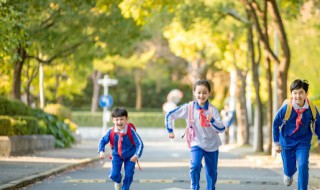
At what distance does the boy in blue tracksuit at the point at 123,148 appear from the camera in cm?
1284

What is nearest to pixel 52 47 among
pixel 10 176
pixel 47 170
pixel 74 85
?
pixel 47 170

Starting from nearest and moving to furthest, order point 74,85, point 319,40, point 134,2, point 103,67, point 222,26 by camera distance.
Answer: point 134,2 → point 222,26 → point 319,40 → point 74,85 → point 103,67

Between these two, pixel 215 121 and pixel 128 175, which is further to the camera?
pixel 128 175

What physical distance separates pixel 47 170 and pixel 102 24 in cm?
1531

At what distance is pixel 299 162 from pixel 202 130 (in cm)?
135

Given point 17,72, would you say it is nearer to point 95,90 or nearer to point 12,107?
point 12,107

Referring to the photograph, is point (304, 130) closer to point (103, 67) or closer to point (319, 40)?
point (319, 40)

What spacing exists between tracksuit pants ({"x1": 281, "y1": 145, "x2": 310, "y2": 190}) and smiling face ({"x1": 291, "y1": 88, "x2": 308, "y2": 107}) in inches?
24.5

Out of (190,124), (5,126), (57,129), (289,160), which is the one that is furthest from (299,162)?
(57,129)

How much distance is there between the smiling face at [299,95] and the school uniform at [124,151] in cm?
214

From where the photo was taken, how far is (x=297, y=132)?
12.7 metres

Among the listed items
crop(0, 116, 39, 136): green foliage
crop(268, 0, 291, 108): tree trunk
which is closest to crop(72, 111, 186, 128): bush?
crop(0, 116, 39, 136): green foliage

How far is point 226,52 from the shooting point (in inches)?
1734

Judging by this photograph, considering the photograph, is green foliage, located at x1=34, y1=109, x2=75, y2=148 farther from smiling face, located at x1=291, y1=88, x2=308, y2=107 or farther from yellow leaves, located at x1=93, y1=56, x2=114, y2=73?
yellow leaves, located at x1=93, y1=56, x2=114, y2=73
